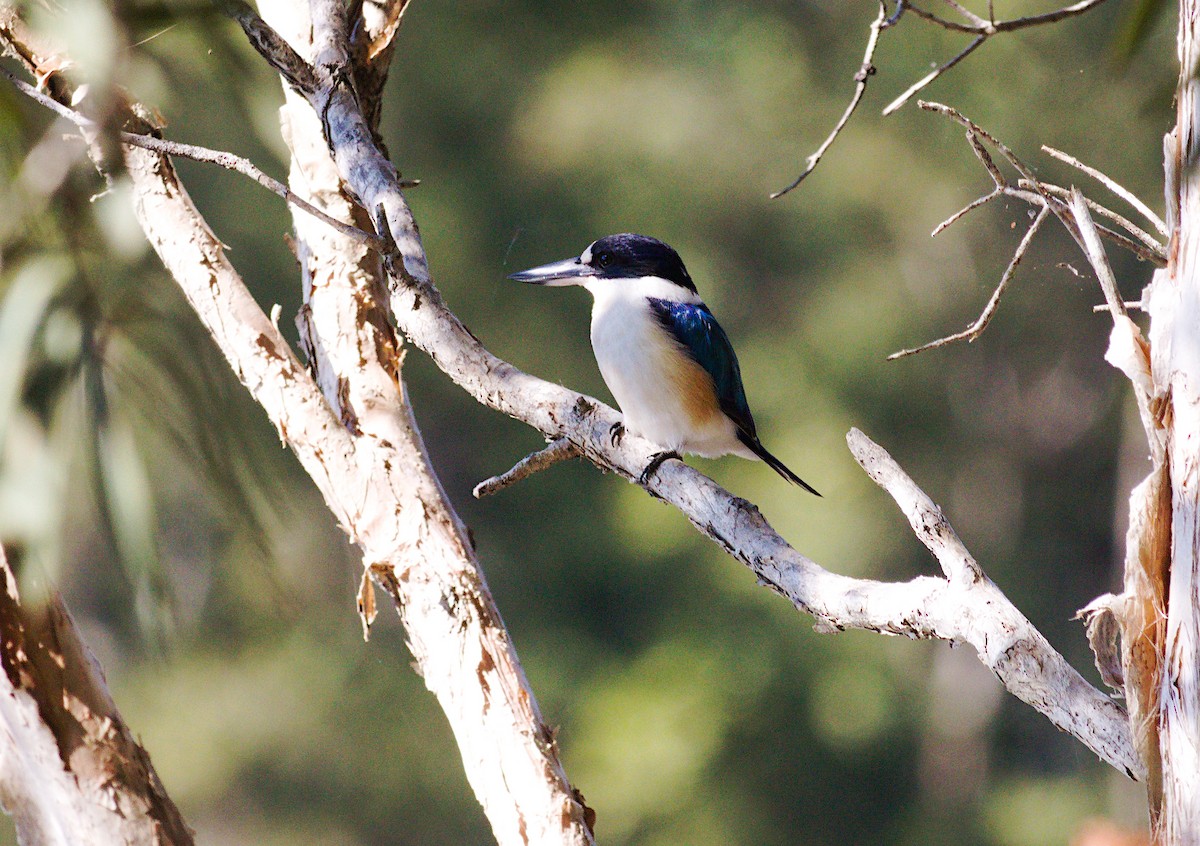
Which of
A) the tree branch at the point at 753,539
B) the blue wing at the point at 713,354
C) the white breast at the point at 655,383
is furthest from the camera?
the blue wing at the point at 713,354

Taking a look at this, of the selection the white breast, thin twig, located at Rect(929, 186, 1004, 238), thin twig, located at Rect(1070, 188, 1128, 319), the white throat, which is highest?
the white throat

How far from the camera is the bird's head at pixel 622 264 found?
8.10 feet

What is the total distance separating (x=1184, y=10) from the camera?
43.0 inches

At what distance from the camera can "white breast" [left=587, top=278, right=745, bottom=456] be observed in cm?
216

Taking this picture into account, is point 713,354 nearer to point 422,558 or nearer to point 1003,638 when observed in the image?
point 422,558

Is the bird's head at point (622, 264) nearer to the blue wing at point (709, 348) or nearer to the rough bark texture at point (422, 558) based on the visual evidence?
the blue wing at point (709, 348)

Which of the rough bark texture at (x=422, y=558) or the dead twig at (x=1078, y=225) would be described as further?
the rough bark texture at (x=422, y=558)

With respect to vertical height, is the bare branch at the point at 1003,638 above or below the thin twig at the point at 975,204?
below

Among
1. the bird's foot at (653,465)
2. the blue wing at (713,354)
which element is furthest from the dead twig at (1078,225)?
the blue wing at (713,354)

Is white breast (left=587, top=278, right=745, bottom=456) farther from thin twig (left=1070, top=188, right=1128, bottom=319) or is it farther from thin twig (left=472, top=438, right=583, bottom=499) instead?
thin twig (left=1070, top=188, right=1128, bottom=319)

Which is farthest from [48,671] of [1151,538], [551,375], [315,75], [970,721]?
[970,721]

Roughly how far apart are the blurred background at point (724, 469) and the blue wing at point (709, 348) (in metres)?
3.10

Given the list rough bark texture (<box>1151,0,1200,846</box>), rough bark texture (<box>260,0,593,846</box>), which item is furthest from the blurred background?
rough bark texture (<box>1151,0,1200,846</box>)

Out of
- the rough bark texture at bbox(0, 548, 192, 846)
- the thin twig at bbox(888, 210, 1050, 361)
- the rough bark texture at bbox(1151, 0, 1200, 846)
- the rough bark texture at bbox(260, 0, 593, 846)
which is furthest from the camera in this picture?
the rough bark texture at bbox(260, 0, 593, 846)
